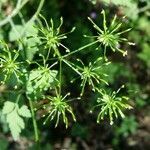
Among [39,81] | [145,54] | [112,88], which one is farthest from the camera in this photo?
[145,54]

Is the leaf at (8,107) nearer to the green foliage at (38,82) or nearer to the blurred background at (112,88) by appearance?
the green foliage at (38,82)

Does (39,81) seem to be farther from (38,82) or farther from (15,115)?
(15,115)

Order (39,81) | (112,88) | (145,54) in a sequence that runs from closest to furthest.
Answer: (39,81)
(112,88)
(145,54)

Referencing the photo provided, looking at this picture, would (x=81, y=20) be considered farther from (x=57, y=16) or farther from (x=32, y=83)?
(x=32, y=83)

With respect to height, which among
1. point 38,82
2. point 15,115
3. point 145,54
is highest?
point 145,54

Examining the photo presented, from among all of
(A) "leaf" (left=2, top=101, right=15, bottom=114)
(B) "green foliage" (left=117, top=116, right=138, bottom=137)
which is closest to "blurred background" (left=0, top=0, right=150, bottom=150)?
(B) "green foliage" (left=117, top=116, right=138, bottom=137)

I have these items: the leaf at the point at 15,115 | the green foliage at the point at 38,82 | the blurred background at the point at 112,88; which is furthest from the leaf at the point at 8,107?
the blurred background at the point at 112,88

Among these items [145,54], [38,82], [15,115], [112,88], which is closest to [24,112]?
[15,115]

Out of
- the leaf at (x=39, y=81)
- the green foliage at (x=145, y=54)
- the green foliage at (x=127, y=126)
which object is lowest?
the leaf at (x=39, y=81)

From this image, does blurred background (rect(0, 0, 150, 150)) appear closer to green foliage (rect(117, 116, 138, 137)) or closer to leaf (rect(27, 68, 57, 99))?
green foliage (rect(117, 116, 138, 137))
